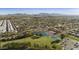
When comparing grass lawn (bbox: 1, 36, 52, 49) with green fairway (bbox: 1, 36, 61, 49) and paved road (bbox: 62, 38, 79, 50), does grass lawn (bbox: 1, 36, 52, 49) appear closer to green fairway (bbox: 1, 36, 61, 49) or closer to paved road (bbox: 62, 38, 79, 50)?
green fairway (bbox: 1, 36, 61, 49)

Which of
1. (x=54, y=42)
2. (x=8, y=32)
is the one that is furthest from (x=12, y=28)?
(x=54, y=42)

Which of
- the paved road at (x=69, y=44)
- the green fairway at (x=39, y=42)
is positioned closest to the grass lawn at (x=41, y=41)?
the green fairway at (x=39, y=42)

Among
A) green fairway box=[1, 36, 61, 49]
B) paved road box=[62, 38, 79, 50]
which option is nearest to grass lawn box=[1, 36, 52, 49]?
green fairway box=[1, 36, 61, 49]

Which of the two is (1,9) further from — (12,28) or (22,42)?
(22,42)

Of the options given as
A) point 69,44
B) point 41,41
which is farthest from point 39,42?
point 69,44

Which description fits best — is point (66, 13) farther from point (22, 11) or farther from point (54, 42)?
point (22, 11)

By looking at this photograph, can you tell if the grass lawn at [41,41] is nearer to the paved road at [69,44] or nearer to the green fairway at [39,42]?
the green fairway at [39,42]

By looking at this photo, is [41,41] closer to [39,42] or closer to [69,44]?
[39,42]
